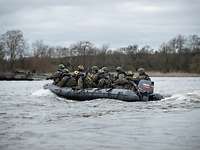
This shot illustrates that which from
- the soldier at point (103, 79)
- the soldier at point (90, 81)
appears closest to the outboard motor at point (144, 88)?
the soldier at point (103, 79)

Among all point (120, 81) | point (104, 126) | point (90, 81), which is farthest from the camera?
point (90, 81)

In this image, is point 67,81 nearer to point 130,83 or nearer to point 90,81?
point 90,81

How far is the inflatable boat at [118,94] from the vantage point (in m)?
25.3

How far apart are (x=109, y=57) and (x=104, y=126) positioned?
3453 inches

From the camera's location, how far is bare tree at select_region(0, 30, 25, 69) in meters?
98.3

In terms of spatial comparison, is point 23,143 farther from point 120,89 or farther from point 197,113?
point 120,89

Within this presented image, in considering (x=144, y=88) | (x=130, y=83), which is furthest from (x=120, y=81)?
(x=144, y=88)

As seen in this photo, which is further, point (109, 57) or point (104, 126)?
point (109, 57)

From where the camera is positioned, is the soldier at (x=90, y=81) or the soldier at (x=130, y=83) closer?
the soldier at (x=130, y=83)

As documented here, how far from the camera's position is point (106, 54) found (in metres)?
106

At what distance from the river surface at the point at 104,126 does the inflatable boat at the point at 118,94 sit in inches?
32.2

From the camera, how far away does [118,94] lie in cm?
2564

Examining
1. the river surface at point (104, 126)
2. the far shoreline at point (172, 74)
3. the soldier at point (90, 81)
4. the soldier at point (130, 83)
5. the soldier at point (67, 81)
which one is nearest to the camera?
the river surface at point (104, 126)

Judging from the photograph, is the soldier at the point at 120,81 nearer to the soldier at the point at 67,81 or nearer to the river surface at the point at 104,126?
the river surface at the point at 104,126
